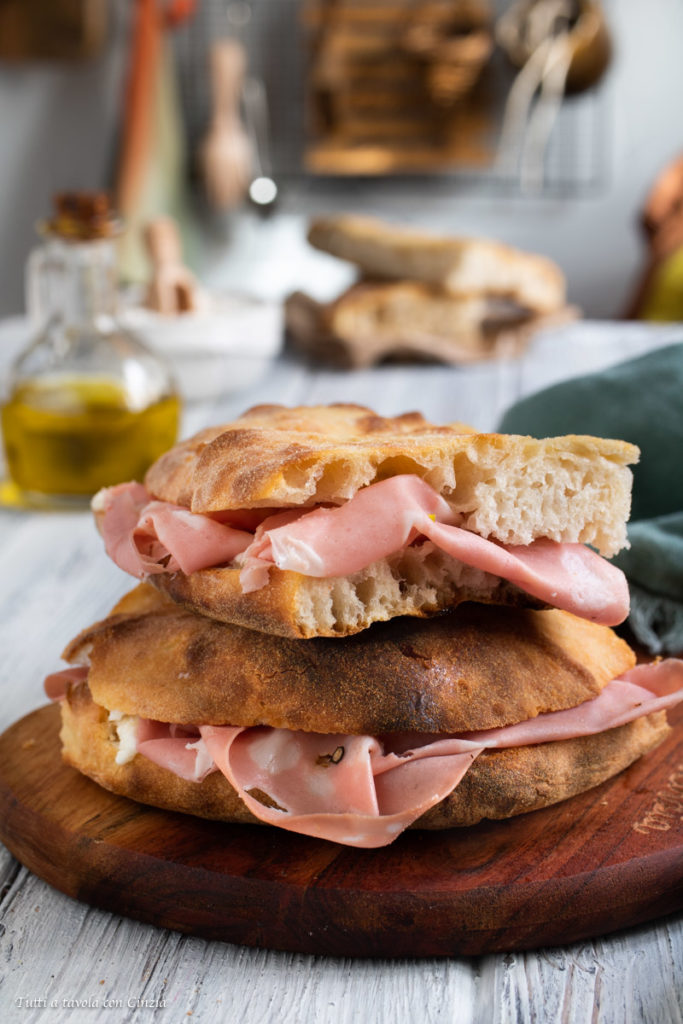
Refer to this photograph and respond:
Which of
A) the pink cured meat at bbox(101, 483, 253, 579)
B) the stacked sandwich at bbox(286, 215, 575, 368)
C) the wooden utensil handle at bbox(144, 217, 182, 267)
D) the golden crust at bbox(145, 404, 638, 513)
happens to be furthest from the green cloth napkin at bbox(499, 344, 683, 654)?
the stacked sandwich at bbox(286, 215, 575, 368)

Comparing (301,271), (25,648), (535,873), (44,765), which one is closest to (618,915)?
(535,873)

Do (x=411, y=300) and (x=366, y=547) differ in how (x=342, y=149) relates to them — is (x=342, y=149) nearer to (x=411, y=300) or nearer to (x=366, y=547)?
(x=411, y=300)

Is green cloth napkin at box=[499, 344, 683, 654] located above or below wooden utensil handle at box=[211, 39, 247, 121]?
below

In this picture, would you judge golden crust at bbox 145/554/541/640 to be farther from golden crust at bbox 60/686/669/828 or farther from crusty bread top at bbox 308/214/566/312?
crusty bread top at bbox 308/214/566/312

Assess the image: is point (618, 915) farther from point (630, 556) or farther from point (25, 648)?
point (25, 648)

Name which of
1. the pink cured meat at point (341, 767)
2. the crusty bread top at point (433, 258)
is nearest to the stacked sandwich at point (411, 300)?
the crusty bread top at point (433, 258)

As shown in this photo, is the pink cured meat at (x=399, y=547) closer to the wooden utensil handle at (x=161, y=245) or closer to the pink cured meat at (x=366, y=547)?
the pink cured meat at (x=366, y=547)
